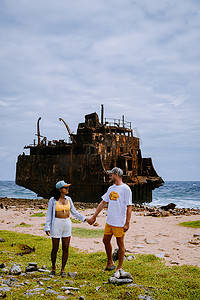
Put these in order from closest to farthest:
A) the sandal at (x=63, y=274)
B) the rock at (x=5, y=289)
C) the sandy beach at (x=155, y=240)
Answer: the rock at (x=5, y=289) < the sandal at (x=63, y=274) < the sandy beach at (x=155, y=240)

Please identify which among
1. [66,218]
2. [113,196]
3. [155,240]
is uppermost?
[113,196]

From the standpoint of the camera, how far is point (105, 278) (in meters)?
5.06

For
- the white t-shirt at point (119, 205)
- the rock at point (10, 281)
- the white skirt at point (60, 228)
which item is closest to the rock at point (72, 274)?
the white skirt at point (60, 228)

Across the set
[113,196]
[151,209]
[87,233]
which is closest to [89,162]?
[151,209]

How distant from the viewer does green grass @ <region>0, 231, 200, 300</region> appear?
14.1 ft

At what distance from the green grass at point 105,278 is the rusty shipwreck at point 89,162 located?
17457 millimetres

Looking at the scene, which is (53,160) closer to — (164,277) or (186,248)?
(186,248)

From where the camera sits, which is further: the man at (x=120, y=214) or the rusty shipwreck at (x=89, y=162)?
the rusty shipwreck at (x=89, y=162)

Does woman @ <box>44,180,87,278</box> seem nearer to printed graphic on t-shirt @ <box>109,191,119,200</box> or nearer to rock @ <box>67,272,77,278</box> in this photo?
rock @ <box>67,272,77,278</box>

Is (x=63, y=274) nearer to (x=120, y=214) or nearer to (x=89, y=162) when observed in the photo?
(x=120, y=214)

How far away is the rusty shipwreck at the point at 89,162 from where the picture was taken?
81.8ft

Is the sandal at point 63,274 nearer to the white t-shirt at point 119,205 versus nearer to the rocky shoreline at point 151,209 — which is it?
the white t-shirt at point 119,205

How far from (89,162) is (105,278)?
65.1ft

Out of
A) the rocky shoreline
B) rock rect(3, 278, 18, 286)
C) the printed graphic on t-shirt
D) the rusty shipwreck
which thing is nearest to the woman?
rock rect(3, 278, 18, 286)
